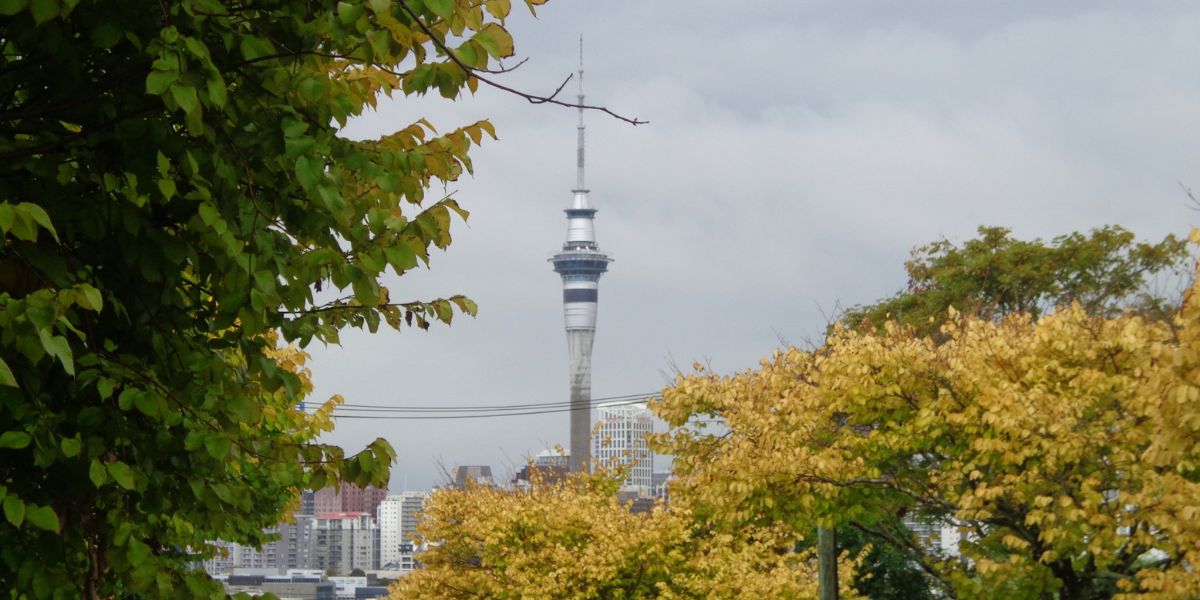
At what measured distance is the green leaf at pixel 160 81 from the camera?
4.93 metres

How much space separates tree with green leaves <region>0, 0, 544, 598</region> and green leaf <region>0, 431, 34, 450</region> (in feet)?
0.04

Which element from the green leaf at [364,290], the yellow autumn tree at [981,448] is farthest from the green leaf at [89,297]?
the yellow autumn tree at [981,448]

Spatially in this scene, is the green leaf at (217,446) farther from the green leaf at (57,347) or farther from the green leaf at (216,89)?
the green leaf at (216,89)

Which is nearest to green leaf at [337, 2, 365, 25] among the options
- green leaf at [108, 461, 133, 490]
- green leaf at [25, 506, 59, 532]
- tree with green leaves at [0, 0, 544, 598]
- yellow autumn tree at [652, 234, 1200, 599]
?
tree with green leaves at [0, 0, 544, 598]

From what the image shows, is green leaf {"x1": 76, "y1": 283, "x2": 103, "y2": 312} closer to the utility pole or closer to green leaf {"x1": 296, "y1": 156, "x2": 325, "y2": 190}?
green leaf {"x1": 296, "y1": 156, "x2": 325, "y2": 190}

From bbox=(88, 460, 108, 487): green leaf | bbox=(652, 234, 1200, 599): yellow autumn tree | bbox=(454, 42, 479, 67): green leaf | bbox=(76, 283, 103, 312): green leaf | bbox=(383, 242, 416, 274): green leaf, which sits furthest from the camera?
bbox=(652, 234, 1200, 599): yellow autumn tree

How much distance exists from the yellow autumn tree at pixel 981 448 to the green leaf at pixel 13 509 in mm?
→ 11059

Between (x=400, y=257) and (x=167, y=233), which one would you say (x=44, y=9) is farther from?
(x=400, y=257)

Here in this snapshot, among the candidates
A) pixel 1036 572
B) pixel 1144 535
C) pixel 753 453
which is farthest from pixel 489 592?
pixel 1144 535

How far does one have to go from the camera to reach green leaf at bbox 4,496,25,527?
507 cm

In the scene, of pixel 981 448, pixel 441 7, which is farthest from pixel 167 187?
pixel 981 448

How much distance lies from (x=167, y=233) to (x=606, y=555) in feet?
76.3

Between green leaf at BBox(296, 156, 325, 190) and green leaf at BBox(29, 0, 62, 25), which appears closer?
green leaf at BBox(29, 0, 62, 25)

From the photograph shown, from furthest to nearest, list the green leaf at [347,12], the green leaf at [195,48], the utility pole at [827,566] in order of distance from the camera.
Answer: the utility pole at [827,566] → the green leaf at [347,12] → the green leaf at [195,48]
